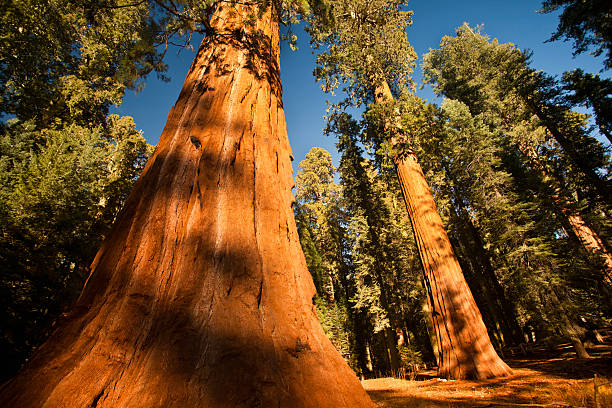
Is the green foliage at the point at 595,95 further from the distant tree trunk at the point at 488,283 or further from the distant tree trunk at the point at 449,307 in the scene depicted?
the distant tree trunk at the point at 449,307

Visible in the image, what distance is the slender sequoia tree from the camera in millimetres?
4098

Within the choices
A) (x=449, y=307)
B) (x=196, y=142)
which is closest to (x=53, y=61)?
(x=196, y=142)

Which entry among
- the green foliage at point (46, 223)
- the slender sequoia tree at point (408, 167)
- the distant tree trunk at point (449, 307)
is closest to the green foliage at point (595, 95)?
the slender sequoia tree at point (408, 167)

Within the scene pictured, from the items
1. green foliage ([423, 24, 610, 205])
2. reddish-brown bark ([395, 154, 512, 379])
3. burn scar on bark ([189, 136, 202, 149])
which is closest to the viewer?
burn scar on bark ([189, 136, 202, 149])

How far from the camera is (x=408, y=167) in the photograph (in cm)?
591

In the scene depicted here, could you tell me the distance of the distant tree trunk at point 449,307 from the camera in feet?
13.1

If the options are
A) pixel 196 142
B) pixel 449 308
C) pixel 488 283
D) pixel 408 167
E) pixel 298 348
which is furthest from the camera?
pixel 488 283

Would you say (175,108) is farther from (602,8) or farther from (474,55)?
(474,55)

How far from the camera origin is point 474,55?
21.5 m

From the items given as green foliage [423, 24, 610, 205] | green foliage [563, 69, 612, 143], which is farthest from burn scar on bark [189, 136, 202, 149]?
green foliage [563, 69, 612, 143]

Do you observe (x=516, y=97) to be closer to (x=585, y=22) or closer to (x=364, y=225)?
(x=585, y=22)

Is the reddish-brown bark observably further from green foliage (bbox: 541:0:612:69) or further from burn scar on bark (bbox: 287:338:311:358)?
green foliage (bbox: 541:0:612:69)

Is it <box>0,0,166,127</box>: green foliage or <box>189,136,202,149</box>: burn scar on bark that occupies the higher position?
<box>0,0,166,127</box>: green foliage

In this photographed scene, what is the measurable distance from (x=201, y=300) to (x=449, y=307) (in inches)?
186
